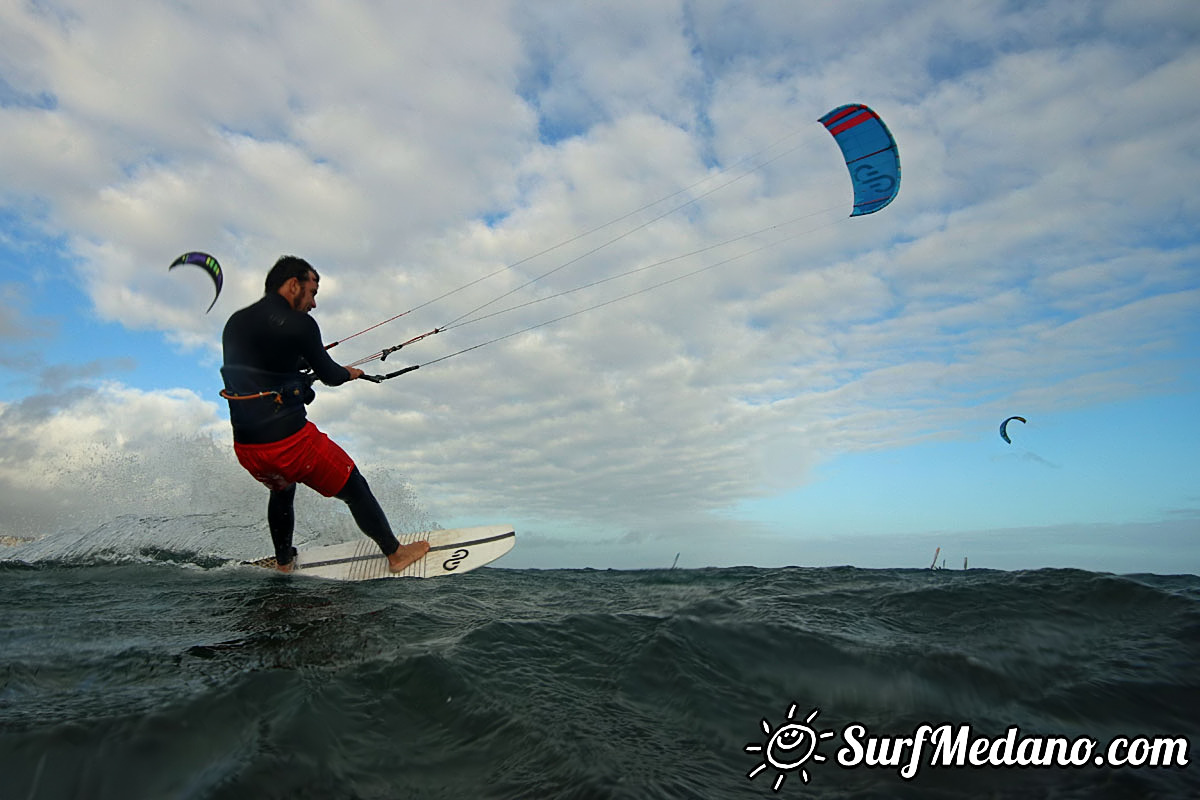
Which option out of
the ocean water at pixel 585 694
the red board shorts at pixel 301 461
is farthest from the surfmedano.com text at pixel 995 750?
the red board shorts at pixel 301 461

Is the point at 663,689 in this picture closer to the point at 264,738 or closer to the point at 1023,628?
the point at 264,738

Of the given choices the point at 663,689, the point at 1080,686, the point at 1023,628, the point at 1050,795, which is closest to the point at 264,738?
the point at 663,689

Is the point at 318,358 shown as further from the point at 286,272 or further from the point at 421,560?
the point at 421,560

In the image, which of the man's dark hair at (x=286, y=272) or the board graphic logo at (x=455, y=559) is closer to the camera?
the man's dark hair at (x=286, y=272)

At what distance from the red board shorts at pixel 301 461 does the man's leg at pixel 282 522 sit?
24 cm

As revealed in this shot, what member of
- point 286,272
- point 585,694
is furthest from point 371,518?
point 585,694

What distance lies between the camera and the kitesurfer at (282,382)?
5.86 m

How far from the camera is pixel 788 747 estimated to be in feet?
8.41

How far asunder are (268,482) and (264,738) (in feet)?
15.9

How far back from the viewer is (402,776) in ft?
6.89

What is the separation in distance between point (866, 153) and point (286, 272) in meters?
10.6

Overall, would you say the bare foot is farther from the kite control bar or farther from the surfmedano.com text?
the surfmedano.com text

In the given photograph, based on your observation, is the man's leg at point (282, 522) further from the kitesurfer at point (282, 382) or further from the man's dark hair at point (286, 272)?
the man's dark hair at point (286, 272)

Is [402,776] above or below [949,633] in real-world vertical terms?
below
